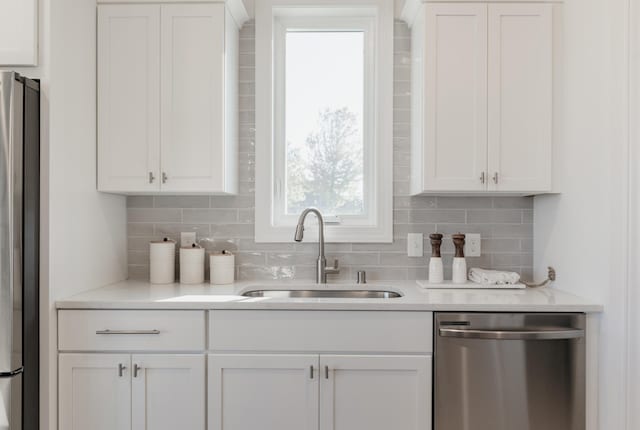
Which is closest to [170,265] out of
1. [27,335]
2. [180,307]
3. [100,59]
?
[180,307]

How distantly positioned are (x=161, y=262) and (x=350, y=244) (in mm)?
963

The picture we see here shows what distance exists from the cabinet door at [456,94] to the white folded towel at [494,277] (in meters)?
0.43

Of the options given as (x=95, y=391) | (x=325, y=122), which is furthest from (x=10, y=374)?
(x=325, y=122)

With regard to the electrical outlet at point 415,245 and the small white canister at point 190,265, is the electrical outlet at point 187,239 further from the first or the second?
the electrical outlet at point 415,245

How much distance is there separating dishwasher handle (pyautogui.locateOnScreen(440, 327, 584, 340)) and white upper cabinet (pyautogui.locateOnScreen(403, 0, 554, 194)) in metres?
0.66

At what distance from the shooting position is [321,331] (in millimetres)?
1928

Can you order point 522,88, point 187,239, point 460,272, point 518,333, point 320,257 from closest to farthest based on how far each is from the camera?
point 518,333 → point 522,88 → point 460,272 → point 320,257 → point 187,239

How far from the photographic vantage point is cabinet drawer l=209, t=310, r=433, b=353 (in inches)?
75.6

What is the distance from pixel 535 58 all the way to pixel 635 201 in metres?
0.83

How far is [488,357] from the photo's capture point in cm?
190

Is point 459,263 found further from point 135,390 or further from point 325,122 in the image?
point 135,390

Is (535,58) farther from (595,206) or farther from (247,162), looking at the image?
(247,162)

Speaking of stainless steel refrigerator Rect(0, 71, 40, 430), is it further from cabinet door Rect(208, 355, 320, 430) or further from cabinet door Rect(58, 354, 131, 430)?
cabinet door Rect(208, 355, 320, 430)

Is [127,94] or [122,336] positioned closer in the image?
[122,336]
